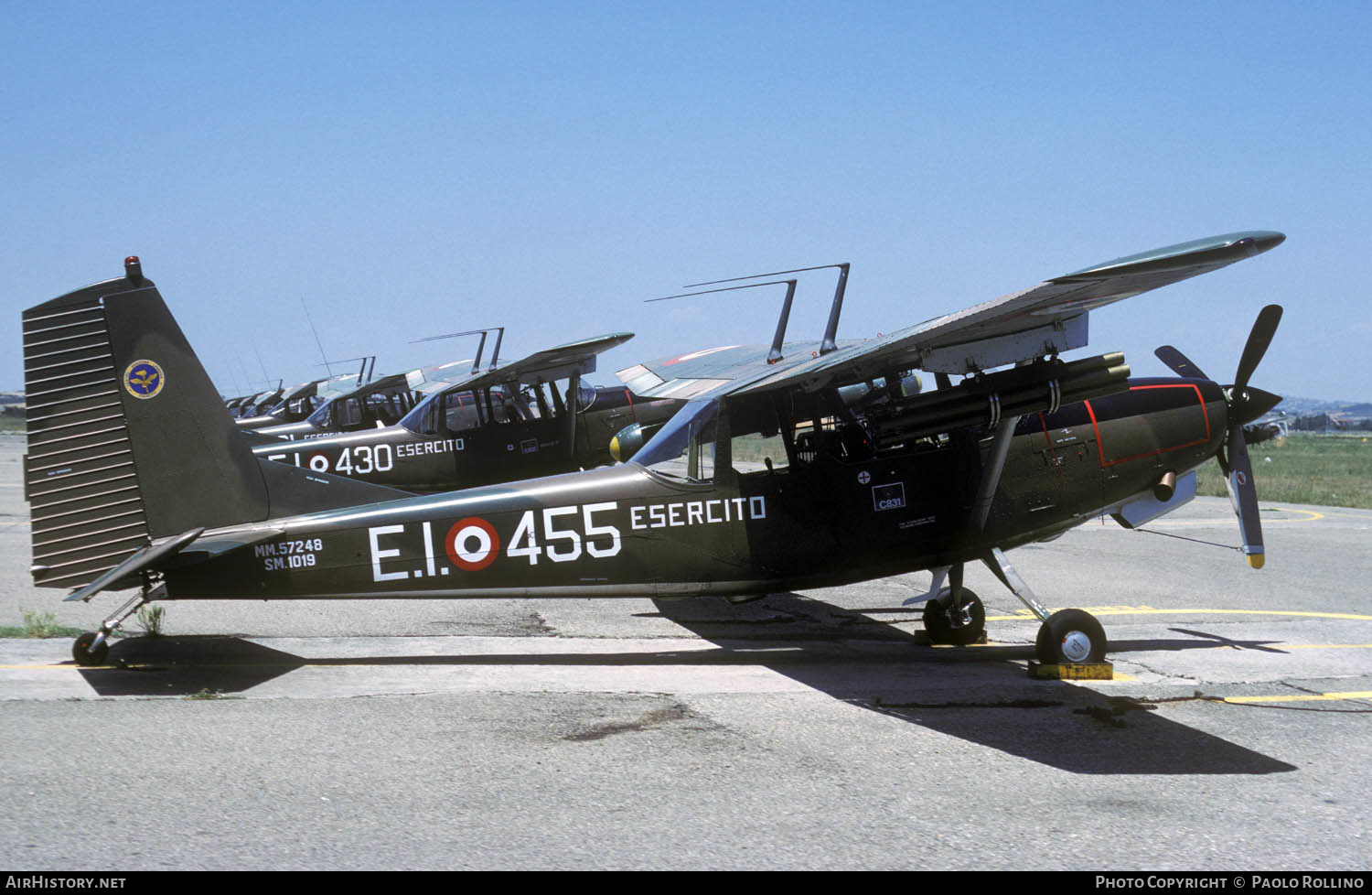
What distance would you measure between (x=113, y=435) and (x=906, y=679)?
616 cm

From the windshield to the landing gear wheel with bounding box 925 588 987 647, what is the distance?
8.51 ft

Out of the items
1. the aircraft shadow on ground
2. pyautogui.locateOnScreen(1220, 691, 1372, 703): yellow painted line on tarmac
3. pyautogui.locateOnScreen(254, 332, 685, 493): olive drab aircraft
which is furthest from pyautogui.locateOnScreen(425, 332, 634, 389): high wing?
pyautogui.locateOnScreen(1220, 691, 1372, 703): yellow painted line on tarmac

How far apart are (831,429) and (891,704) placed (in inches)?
94.5

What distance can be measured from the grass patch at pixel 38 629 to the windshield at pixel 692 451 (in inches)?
202

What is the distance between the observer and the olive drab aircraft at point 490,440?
54.5ft

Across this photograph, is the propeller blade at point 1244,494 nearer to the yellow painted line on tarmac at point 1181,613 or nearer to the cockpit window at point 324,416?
the yellow painted line on tarmac at point 1181,613

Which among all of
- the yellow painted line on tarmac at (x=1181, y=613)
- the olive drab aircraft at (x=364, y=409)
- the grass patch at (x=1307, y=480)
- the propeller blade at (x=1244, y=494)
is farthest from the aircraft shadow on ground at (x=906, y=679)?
the olive drab aircraft at (x=364, y=409)

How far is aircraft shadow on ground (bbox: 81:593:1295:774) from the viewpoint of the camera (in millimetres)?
6383

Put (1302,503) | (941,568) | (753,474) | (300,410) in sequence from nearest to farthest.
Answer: (753,474) → (941,568) → (1302,503) → (300,410)

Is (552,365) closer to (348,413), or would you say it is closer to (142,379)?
(142,379)

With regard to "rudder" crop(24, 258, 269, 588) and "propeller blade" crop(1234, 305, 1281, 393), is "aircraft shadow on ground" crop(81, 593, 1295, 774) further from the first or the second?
"propeller blade" crop(1234, 305, 1281, 393)

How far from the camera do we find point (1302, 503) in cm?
2800
